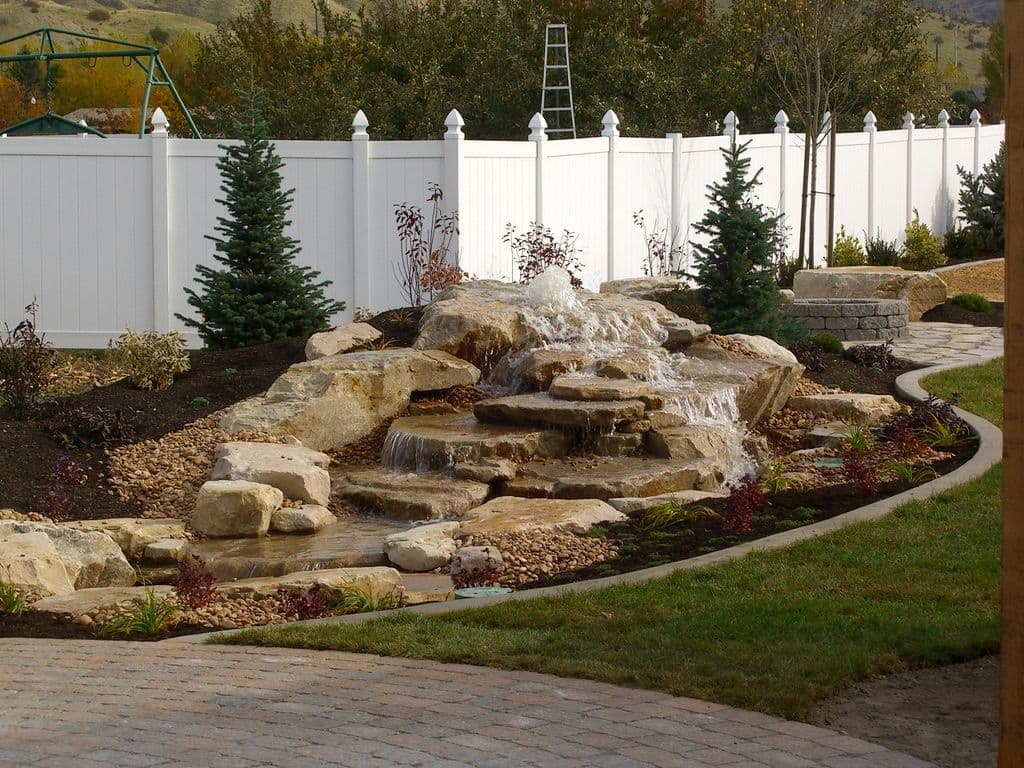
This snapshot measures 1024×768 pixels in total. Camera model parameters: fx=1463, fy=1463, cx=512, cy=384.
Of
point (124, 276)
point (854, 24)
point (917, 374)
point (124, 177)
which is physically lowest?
point (917, 374)

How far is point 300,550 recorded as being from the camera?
26.9ft

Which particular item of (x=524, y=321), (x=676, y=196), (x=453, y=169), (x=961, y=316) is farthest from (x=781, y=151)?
(x=524, y=321)

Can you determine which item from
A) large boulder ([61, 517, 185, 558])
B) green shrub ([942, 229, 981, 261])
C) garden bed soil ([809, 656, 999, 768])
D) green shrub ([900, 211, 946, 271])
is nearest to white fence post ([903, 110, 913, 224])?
green shrub ([900, 211, 946, 271])

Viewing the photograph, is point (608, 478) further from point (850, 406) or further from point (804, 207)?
point (804, 207)

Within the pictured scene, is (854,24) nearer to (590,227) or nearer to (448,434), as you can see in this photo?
(590,227)

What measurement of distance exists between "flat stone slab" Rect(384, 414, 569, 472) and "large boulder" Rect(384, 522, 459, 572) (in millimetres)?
1630

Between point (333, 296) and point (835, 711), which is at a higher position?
point (333, 296)

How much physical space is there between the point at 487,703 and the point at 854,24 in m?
18.0

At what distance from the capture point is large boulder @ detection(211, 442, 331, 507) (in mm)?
9086

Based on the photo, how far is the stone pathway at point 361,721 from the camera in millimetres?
4418

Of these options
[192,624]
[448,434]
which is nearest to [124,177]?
[448,434]

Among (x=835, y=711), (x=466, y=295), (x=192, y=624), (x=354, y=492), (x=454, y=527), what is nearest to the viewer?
(x=835, y=711)

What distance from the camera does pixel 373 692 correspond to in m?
5.11

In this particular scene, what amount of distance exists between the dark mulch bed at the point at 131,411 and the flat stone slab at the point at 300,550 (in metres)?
Result: 1.00
